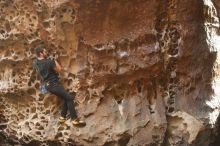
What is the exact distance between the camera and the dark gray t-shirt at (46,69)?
6.88 m

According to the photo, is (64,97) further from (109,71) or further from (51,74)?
A: (109,71)

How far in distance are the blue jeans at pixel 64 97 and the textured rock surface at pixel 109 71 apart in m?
0.24

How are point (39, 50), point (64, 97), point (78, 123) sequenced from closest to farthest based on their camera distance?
point (39, 50)
point (64, 97)
point (78, 123)

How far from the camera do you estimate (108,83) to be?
7.30 m

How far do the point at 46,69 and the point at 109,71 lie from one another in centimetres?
103

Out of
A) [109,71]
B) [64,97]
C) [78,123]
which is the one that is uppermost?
[109,71]

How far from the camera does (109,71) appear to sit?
7.26 m

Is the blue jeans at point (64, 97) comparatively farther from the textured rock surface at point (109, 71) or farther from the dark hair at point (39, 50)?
the dark hair at point (39, 50)

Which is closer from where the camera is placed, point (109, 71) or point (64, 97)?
point (64, 97)

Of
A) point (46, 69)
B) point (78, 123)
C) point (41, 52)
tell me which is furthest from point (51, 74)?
point (78, 123)

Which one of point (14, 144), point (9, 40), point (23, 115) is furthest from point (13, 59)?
point (14, 144)

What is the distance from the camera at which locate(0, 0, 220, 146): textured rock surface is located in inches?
285

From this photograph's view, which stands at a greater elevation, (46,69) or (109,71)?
(46,69)

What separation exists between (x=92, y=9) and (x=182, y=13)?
154cm
